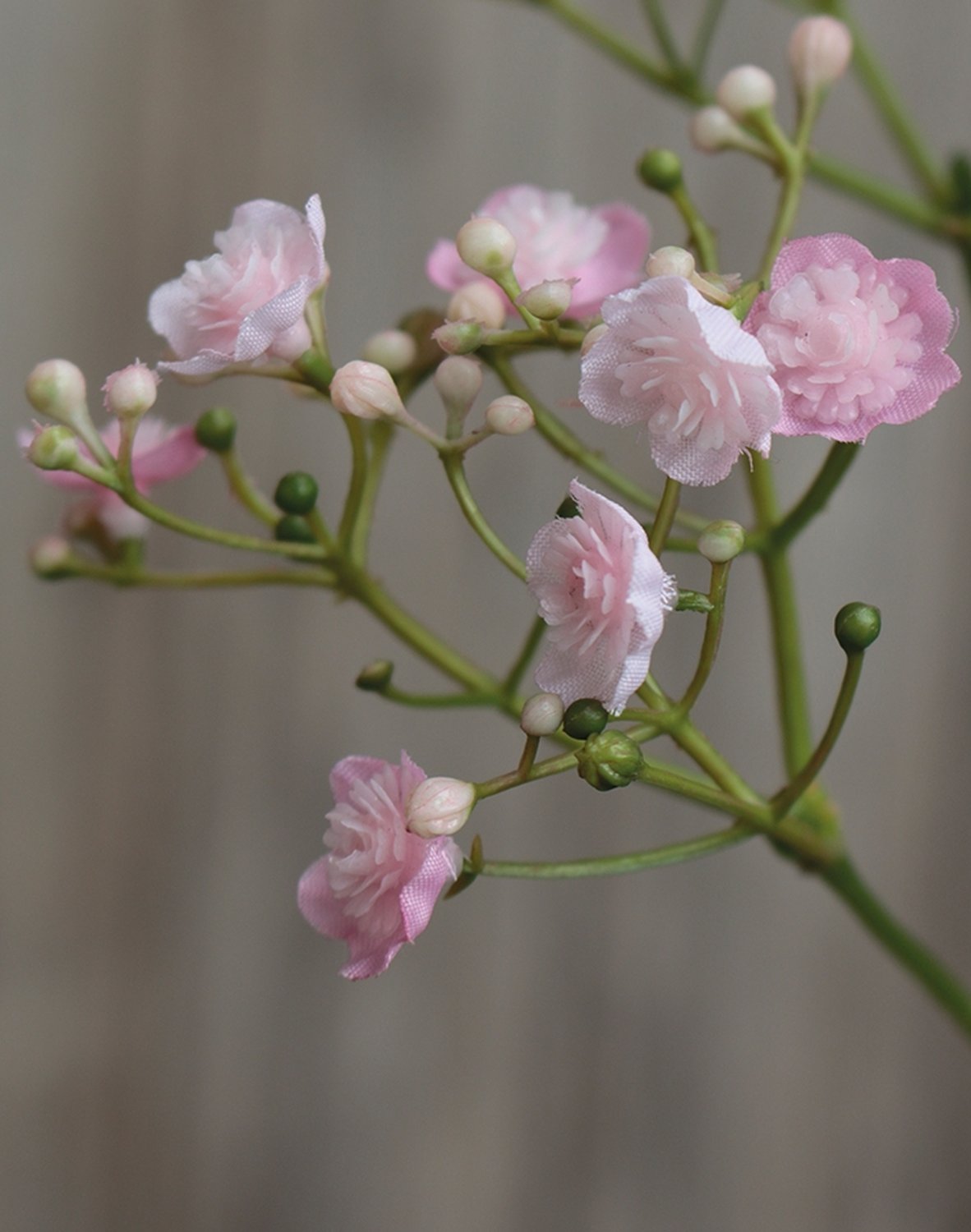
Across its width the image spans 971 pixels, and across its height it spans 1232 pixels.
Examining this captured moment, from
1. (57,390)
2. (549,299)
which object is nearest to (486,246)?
(549,299)

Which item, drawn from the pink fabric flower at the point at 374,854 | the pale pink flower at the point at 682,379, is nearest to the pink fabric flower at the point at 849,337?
the pale pink flower at the point at 682,379

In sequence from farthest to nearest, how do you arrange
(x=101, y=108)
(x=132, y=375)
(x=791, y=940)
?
(x=791, y=940) < (x=101, y=108) < (x=132, y=375)

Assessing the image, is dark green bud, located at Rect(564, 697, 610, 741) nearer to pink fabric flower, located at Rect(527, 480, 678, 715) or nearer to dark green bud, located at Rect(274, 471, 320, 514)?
pink fabric flower, located at Rect(527, 480, 678, 715)

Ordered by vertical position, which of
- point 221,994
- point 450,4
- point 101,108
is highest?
point 450,4

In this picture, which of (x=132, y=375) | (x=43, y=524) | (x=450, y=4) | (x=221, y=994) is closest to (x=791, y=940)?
(x=221, y=994)

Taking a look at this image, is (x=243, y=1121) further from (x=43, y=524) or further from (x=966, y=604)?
(x=966, y=604)

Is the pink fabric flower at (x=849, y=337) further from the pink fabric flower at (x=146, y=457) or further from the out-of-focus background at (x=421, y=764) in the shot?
the out-of-focus background at (x=421, y=764)

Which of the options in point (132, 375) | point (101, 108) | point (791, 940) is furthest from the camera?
point (791, 940)
